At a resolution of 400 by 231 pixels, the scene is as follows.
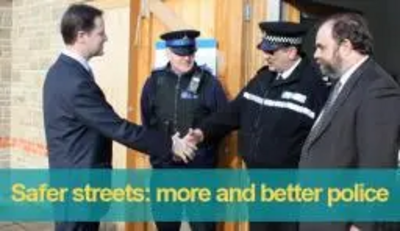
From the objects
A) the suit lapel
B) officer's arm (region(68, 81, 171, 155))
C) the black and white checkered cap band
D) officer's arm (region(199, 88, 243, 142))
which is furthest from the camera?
officer's arm (region(199, 88, 243, 142))

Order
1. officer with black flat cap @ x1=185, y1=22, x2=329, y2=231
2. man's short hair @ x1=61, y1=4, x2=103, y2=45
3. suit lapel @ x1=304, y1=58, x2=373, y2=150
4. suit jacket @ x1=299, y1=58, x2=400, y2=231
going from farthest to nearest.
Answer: officer with black flat cap @ x1=185, y1=22, x2=329, y2=231 → man's short hair @ x1=61, y1=4, x2=103, y2=45 → suit lapel @ x1=304, y1=58, x2=373, y2=150 → suit jacket @ x1=299, y1=58, x2=400, y2=231

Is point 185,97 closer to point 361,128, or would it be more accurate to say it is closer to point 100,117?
point 100,117

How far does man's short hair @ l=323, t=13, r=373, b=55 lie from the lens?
3.43m

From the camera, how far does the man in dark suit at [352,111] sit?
3.22 metres

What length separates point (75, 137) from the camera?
4.06m

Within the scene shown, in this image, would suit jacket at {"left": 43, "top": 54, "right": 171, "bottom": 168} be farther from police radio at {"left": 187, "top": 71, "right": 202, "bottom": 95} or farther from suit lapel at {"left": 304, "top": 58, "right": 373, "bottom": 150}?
suit lapel at {"left": 304, "top": 58, "right": 373, "bottom": 150}

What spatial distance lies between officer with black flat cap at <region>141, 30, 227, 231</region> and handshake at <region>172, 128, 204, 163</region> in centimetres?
11

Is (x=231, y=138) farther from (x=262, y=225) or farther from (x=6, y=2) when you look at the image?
(x=6, y=2)

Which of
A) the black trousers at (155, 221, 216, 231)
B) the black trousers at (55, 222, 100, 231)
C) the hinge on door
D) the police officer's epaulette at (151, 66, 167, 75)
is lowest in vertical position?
the black trousers at (155, 221, 216, 231)

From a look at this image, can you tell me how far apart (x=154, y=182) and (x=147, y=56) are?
1.20m

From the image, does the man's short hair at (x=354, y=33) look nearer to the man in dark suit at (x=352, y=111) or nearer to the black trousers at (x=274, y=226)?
the man in dark suit at (x=352, y=111)

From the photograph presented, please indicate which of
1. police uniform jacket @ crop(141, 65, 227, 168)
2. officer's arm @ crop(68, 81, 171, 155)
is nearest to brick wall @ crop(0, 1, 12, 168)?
police uniform jacket @ crop(141, 65, 227, 168)

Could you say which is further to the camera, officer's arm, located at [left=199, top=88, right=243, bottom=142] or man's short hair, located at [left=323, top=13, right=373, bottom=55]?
officer's arm, located at [left=199, top=88, right=243, bottom=142]

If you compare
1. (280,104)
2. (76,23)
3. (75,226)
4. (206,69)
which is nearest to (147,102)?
(206,69)
